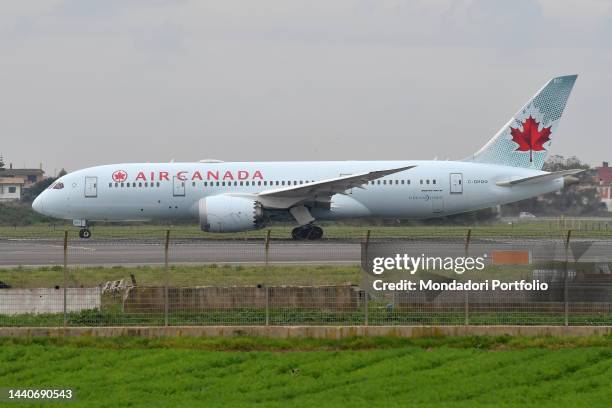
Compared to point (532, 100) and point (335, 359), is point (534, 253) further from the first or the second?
point (532, 100)

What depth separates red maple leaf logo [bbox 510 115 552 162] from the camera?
39.3 m

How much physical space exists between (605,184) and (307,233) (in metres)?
25.3

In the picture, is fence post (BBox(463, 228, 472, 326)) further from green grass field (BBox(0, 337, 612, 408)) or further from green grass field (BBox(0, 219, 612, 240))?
green grass field (BBox(0, 219, 612, 240))

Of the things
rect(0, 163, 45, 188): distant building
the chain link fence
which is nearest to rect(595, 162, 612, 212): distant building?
the chain link fence

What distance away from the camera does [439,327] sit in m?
16.3

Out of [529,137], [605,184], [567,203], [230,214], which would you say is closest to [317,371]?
[230,214]

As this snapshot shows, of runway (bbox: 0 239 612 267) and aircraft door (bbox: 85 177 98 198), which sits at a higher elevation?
aircraft door (bbox: 85 177 98 198)

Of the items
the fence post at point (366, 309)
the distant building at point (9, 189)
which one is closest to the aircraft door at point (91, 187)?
the fence post at point (366, 309)

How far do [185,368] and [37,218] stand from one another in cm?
4950

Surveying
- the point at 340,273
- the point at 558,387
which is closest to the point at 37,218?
the point at 340,273

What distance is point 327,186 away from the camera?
36.6 m

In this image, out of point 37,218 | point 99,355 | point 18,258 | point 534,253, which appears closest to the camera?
point 99,355

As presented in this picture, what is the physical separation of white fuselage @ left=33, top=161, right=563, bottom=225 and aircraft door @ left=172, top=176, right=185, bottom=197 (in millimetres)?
36

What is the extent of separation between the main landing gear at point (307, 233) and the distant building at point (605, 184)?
15720 millimetres
